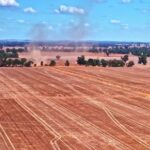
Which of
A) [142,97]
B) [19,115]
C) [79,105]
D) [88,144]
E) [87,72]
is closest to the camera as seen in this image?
[88,144]

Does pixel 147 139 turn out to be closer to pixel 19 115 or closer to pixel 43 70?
pixel 19 115

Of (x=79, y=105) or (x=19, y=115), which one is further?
(x=79, y=105)

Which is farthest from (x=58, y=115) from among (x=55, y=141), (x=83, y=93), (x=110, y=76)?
(x=110, y=76)

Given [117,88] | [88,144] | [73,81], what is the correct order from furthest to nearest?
1. [73,81]
2. [117,88]
3. [88,144]

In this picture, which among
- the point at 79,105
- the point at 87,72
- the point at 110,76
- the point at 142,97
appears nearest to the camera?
the point at 79,105

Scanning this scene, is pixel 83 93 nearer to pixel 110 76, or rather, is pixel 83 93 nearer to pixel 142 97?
pixel 142 97

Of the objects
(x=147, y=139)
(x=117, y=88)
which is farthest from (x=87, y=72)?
(x=147, y=139)
